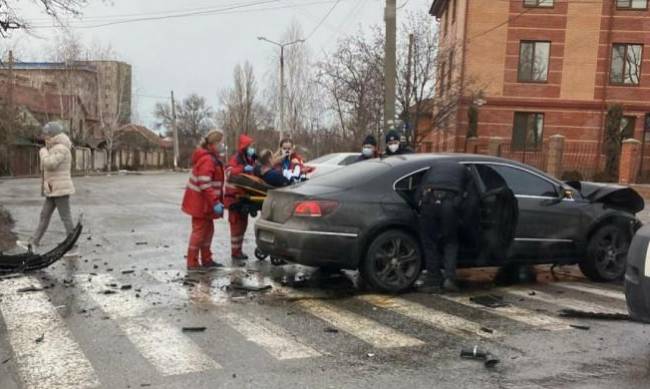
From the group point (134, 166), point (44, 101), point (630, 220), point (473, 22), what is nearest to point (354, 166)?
point (630, 220)

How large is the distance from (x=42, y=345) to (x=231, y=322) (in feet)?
5.21

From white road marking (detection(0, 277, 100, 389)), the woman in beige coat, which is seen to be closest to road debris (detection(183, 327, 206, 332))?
white road marking (detection(0, 277, 100, 389))

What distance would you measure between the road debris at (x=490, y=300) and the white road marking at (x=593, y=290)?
1.28 m

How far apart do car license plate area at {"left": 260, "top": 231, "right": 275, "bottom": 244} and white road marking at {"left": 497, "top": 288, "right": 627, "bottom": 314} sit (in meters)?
2.81

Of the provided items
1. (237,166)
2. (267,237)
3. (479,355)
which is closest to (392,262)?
(267,237)

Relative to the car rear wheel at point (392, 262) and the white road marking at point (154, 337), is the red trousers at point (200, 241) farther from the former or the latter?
the car rear wheel at point (392, 262)

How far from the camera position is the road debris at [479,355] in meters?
4.77

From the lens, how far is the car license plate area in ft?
24.3

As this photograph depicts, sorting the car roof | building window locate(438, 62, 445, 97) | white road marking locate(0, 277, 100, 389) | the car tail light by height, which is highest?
building window locate(438, 62, 445, 97)

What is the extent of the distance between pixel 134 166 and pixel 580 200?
6014 centimetres

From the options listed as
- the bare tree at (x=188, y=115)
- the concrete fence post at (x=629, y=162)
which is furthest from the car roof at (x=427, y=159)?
the bare tree at (x=188, y=115)

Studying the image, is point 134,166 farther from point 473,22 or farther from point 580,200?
point 580,200

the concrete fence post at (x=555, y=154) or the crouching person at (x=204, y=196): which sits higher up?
the concrete fence post at (x=555, y=154)

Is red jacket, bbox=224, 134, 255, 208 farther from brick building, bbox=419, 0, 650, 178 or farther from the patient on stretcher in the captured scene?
brick building, bbox=419, 0, 650, 178
